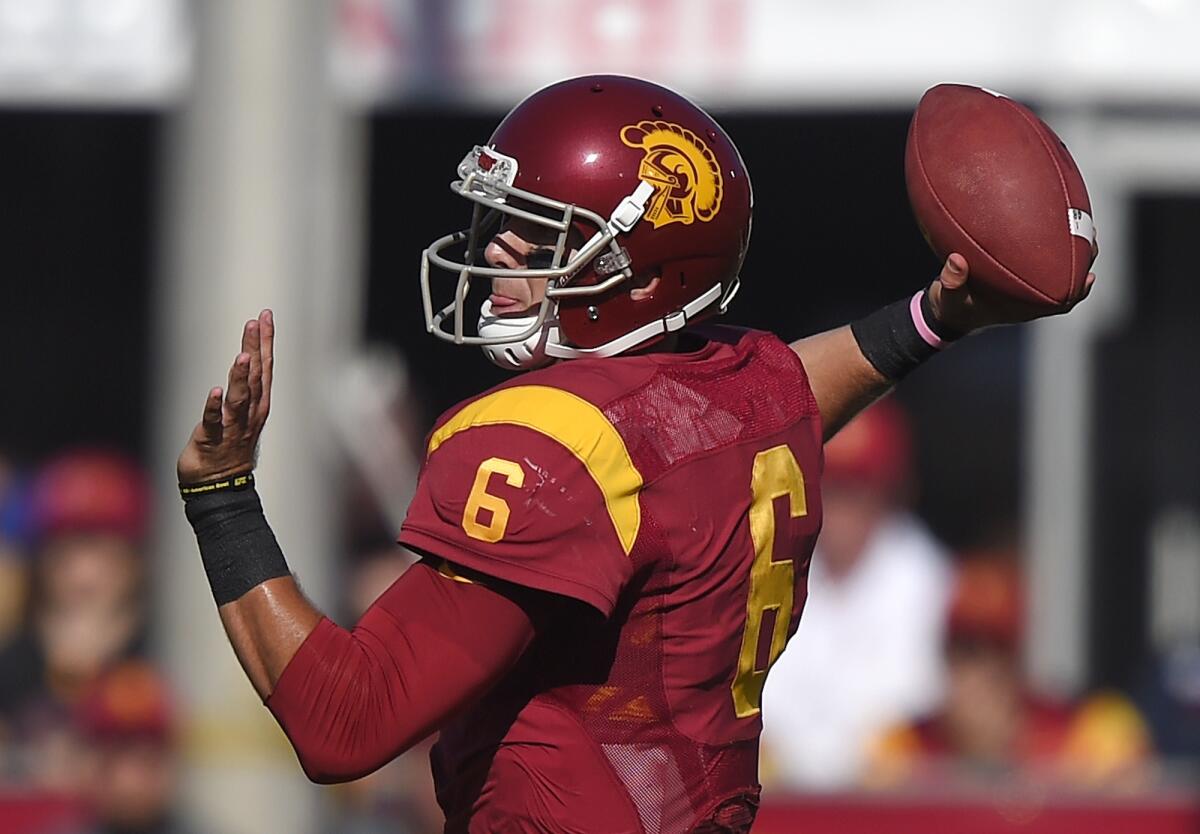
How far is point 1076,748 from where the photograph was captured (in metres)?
5.67

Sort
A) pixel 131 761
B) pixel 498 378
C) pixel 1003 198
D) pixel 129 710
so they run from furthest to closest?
pixel 498 378 → pixel 129 710 → pixel 131 761 → pixel 1003 198

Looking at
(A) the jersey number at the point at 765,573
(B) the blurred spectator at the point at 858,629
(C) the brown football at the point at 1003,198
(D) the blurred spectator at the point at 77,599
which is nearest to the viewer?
(A) the jersey number at the point at 765,573

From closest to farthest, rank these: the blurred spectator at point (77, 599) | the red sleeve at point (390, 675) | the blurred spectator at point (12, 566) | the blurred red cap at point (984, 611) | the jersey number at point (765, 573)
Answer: the red sleeve at point (390, 675) < the jersey number at point (765, 573) < the blurred red cap at point (984, 611) < the blurred spectator at point (77, 599) < the blurred spectator at point (12, 566)

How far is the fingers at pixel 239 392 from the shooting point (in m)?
2.48

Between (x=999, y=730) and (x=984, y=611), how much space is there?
40 centimetres

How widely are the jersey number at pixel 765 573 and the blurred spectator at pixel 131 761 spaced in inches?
98.9

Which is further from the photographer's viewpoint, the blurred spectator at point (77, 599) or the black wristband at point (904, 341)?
the blurred spectator at point (77, 599)

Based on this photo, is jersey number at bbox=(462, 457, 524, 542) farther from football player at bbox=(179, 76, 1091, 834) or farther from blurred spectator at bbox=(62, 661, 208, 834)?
blurred spectator at bbox=(62, 661, 208, 834)

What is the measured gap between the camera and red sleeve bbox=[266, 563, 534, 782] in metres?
2.40

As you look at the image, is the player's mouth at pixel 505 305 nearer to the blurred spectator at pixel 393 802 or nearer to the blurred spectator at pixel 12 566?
the blurred spectator at pixel 393 802

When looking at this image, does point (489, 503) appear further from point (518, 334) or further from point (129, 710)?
point (129, 710)

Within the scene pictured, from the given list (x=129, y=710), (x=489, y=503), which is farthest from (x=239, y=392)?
(x=129, y=710)

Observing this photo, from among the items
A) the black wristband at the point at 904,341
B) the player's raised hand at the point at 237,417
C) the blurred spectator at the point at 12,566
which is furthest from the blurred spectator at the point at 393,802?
the player's raised hand at the point at 237,417

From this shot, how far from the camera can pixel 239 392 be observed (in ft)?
8.17
